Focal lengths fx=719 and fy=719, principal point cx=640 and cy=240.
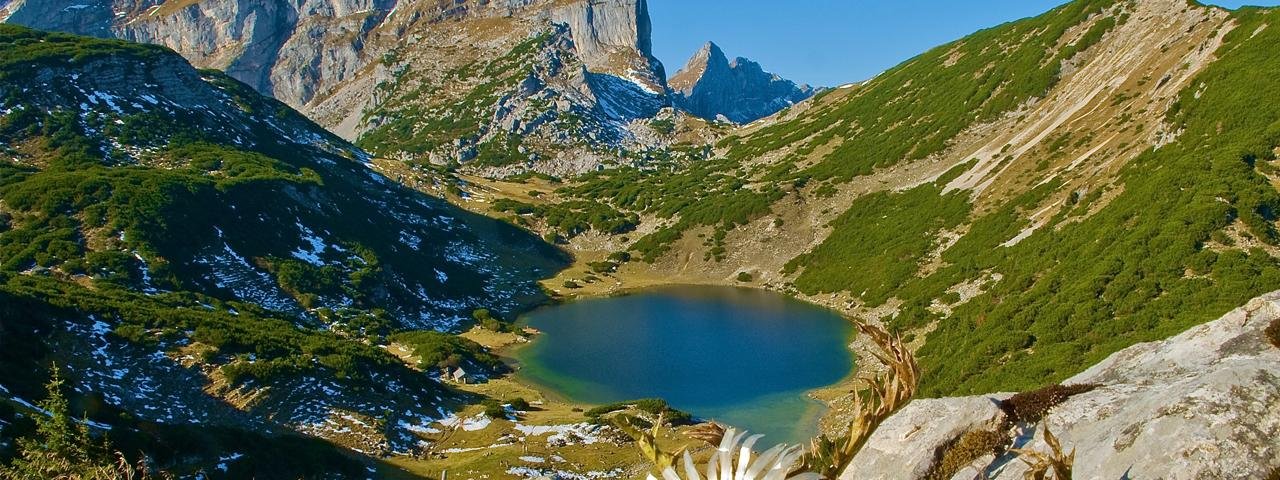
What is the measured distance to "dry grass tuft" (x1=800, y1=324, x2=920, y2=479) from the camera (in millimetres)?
2135

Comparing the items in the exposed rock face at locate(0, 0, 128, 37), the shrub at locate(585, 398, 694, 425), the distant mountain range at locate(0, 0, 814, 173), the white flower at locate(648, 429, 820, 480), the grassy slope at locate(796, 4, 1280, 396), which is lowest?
the shrub at locate(585, 398, 694, 425)

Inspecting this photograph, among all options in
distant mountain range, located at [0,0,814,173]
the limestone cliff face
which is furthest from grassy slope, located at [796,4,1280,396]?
the limestone cliff face

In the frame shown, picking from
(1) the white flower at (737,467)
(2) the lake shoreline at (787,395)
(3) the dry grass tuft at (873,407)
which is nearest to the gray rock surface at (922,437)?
(3) the dry grass tuft at (873,407)

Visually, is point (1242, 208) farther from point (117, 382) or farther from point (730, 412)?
point (117, 382)

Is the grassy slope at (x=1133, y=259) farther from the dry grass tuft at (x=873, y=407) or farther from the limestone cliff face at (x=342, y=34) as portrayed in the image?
the limestone cliff face at (x=342, y=34)

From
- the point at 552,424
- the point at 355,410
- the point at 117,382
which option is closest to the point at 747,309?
the point at 552,424

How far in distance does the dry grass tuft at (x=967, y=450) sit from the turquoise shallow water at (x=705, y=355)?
24.0 m

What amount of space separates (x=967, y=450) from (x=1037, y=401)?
1.53 meters

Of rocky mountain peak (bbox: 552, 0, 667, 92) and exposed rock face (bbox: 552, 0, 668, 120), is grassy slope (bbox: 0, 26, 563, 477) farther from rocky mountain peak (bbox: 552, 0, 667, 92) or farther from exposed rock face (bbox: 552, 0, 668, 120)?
rocky mountain peak (bbox: 552, 0, 667, 92)

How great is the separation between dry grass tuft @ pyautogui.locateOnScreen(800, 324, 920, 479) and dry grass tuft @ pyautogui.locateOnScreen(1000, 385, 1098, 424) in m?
5.97

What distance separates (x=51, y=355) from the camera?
918 inches

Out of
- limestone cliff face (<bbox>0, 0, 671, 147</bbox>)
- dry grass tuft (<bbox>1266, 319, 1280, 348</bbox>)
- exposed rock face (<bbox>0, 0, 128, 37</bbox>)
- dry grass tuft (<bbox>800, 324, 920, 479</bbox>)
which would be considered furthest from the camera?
exposed rock face (<bbox>0, 0, 128, 37</bbox>)

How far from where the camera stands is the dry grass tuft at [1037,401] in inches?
295

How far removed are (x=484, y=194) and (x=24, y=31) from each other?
160 feet
